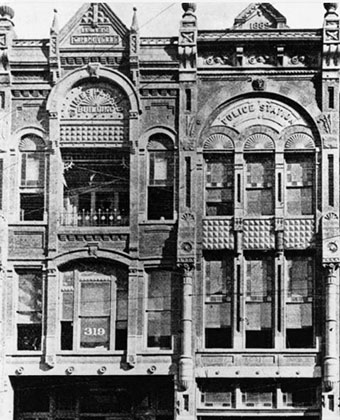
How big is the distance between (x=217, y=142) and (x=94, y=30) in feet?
15.2

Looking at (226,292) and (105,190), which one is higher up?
(105,190)

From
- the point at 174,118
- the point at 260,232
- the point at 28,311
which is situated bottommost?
the point at 28,311

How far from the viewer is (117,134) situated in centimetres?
2427

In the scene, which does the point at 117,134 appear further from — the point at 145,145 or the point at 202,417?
the point at 202,417

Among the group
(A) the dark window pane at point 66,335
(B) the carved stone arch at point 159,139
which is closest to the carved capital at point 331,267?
(B) the carved stone arch at point 159,139

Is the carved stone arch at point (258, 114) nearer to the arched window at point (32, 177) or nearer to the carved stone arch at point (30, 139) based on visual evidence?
the carved stone arch at point (30, 139)

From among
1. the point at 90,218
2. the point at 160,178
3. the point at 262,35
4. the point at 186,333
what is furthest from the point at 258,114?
the point at 186,333

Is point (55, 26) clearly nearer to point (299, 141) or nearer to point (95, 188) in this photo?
point (95, 188)

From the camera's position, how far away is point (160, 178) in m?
24.2

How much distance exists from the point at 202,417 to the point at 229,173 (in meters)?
6.46

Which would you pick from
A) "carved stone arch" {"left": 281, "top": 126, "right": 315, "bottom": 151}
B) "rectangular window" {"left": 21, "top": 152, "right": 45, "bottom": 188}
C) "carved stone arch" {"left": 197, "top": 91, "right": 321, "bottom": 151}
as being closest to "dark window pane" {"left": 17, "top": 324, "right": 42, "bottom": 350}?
"rectangular window" {"left": 21, "top": 152, "right": 45, "bottom": 188}

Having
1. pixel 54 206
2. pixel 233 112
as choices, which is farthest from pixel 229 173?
pixel 54 206

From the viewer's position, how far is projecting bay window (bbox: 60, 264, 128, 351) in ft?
77.6

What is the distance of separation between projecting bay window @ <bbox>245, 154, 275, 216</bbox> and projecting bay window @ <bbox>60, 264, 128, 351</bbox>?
153 inches
